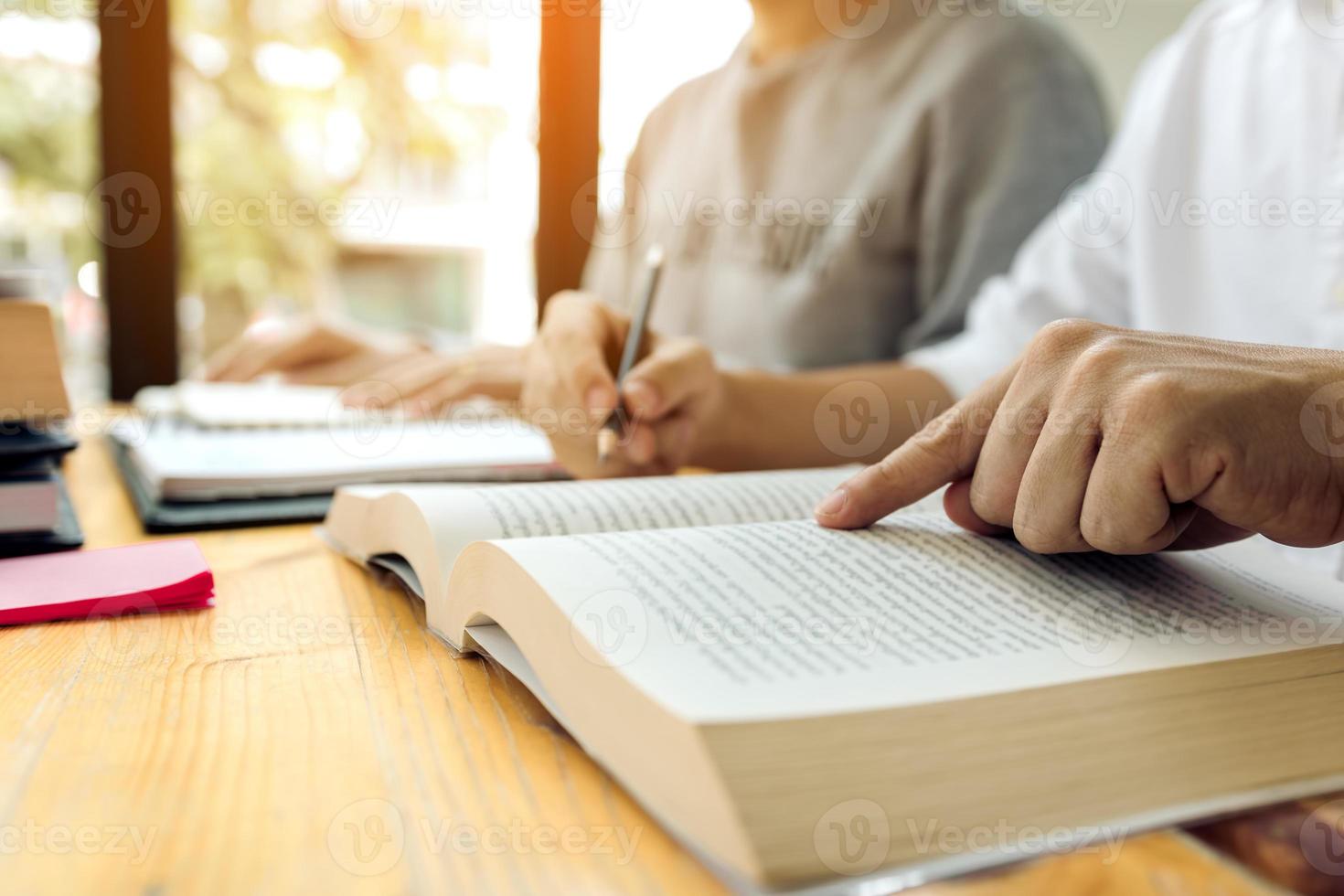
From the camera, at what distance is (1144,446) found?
0.38 meters

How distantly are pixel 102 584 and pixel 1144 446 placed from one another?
0.48 meters

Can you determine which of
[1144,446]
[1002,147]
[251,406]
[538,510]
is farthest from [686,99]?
[1144,446]

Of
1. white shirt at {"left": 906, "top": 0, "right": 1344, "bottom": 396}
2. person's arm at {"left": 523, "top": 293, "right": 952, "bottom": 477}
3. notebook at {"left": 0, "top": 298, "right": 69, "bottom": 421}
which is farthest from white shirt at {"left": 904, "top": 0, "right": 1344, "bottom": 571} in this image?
notebook at {"left": 0, "top": 298, "right": 69, "bottom": 421}

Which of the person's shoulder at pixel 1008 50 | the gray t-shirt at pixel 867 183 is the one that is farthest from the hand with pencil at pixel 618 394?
the person's shoulder at pixel 1008 50

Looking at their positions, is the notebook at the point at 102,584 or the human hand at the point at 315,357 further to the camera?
the human hand at the point at 315,357

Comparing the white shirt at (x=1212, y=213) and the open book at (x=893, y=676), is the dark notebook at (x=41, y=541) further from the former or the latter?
the white shirt at (x=1212, y=213)

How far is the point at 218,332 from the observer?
2785mm

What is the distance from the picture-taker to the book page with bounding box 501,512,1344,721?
1.00ft

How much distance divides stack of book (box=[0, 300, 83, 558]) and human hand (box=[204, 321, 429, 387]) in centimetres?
69

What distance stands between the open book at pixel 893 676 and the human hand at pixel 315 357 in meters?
0.84

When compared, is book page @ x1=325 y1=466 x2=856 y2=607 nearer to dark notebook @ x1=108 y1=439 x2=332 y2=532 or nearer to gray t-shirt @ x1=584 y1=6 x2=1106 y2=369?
dark notebook @ x1=108 y1=439 x2=332 y2=532

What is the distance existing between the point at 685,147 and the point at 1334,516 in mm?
1353

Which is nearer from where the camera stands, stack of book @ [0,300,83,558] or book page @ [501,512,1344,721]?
book page @ [501,512,1344,721]

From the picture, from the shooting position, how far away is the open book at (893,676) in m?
0.26
